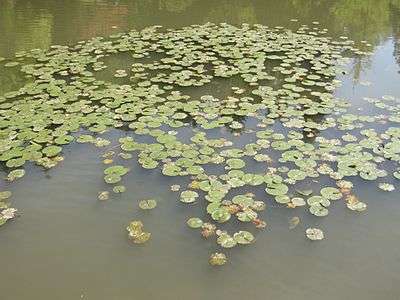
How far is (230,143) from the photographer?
5102 millimetres

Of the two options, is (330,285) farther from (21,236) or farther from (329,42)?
(329,42)

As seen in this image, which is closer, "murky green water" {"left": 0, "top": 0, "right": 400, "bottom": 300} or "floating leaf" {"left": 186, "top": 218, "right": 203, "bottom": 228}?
"murky green water" {"left": 0, "top": 0, "right": 400, "bottom": 300}

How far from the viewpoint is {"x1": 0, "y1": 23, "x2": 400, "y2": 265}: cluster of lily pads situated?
4258 mm

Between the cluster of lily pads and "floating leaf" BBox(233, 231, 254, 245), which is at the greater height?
the cluster of lily pads

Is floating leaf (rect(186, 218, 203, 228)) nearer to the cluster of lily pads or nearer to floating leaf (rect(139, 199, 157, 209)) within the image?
the cluster of lily pads

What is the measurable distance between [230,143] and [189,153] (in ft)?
1.84

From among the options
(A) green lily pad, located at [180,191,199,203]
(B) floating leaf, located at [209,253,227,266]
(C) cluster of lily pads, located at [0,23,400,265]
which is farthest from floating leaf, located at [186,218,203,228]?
(B) floating leaf, located at [209,253,227,266]

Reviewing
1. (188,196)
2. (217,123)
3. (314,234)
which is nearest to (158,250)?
(188,196)

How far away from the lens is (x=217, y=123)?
5.55 metres

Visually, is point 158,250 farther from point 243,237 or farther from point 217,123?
point 217,123

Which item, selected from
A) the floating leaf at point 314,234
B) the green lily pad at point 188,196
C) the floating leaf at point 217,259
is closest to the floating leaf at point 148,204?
the green lily pad at point 188,196

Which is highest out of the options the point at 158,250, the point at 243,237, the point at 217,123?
the point at 217,123

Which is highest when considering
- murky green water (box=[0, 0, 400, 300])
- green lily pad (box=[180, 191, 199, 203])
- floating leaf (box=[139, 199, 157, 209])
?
green lily pad (box=[180, 191, 199, 203])

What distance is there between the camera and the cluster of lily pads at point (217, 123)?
14.0 feet
